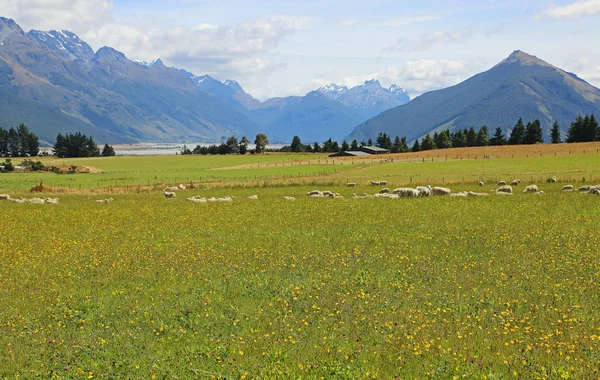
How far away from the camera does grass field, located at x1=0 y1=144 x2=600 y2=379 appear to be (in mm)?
14047

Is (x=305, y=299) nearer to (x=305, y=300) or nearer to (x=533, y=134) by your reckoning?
(x=305, y=300)

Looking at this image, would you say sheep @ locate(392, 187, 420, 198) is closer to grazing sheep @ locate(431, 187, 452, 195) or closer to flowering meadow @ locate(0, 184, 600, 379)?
grazing sheep @ locate(431, 187, 452, 195)

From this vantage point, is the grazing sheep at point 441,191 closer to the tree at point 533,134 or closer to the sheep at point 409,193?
the sheep at point 409,193

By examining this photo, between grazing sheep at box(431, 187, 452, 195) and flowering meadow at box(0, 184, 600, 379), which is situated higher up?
grazing sheep at box(431, 187, 452, 195)

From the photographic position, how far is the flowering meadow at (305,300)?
14.0 metres

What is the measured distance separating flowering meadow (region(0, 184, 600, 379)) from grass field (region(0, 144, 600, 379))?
0.25 ft

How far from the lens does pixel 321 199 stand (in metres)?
55.4

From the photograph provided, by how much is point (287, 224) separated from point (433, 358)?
23.5m

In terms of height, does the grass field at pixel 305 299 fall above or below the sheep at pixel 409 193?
below

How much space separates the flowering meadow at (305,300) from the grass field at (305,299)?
0.08 metres

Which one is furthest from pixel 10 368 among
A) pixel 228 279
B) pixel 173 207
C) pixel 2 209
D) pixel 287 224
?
pixel 2 209

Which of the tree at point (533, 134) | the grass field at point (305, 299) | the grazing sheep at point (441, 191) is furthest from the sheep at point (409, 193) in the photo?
the tree at point (533, 134)

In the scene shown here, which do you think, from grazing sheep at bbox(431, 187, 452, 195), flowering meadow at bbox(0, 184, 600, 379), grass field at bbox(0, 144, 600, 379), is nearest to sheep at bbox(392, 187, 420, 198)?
grazing sheep at bbox(431, 187, 452, 195)

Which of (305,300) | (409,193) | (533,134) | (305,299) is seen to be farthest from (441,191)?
(533,134)
